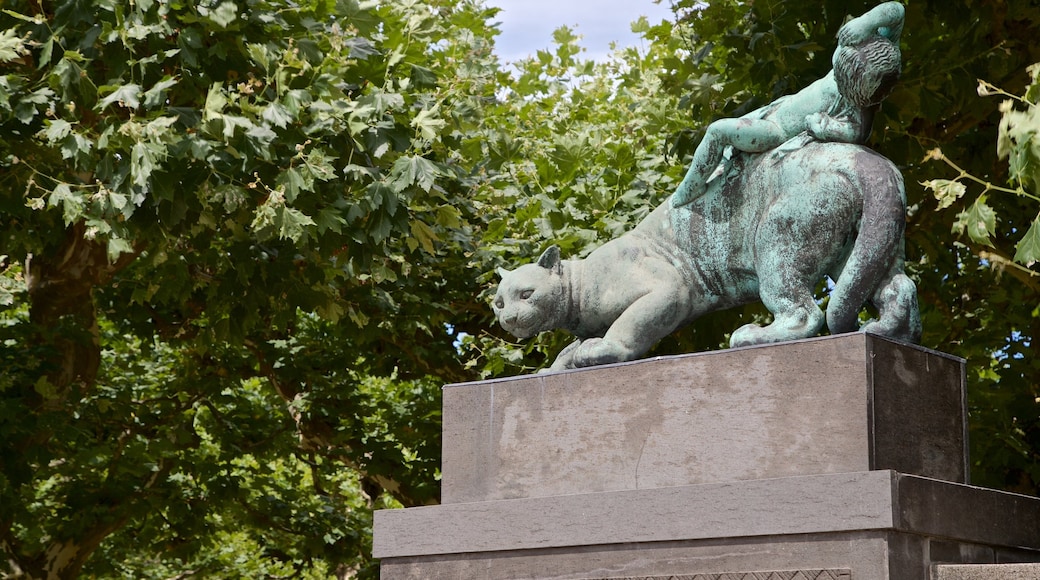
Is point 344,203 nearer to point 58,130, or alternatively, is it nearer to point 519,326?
point 58,130

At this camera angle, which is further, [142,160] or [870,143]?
[870,143]

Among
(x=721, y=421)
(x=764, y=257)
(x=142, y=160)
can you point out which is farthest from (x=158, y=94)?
(x=721, y=421)

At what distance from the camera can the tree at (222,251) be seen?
893 cm

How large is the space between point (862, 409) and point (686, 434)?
0.70 m

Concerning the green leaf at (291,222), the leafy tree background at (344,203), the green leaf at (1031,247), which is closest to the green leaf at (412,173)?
the leafy tree background at (344,203)

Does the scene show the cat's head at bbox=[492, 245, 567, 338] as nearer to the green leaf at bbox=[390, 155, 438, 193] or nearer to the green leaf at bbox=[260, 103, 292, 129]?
the green leaf at bbox=[390, 155, 438, 193]

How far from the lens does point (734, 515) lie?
4.89m

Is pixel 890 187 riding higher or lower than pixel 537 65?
lower

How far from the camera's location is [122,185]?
8.80 meters

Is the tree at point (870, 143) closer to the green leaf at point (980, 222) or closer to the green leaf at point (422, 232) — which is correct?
the green leaf at point (422, 232)

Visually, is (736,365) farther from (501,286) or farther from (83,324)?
(83,324)

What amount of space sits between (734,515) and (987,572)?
860 mm

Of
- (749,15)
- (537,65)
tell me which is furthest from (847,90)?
(537,65)

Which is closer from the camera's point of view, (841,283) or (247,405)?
(841,283)
